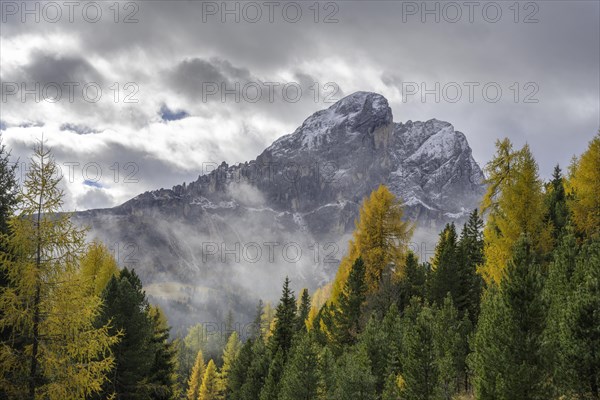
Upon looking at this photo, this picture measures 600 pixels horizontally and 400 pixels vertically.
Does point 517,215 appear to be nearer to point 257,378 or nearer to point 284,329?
point 284,329

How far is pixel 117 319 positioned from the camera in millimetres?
25625

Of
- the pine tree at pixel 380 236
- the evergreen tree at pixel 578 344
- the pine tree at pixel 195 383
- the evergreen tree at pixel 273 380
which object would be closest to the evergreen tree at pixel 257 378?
the evergreen tree at pixel 273 380

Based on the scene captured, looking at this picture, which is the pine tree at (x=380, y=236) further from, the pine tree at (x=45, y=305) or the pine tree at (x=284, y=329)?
the pine tree at (x=45, y=305)

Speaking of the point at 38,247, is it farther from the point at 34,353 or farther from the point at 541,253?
the point at 541,253

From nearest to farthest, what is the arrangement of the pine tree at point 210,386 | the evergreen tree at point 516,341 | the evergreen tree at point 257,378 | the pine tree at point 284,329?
the evergreen tree at point 516,341
the pine tree at point 284,329
the evergreen tree at point 257,378
the pine tree at point 210,386

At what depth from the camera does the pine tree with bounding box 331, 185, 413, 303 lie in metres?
39.7

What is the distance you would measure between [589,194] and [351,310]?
20062 mm

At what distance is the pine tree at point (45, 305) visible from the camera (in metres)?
12.5

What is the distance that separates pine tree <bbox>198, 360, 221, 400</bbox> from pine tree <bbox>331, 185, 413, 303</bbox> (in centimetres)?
4116

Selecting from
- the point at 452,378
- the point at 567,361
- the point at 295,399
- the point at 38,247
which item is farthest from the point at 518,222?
the point at 38,247

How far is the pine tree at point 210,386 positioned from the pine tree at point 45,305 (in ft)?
201

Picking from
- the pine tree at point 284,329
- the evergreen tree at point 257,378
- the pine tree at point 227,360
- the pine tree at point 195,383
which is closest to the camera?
the pine tree at point 284,329

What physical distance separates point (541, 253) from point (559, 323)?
48.5 ft

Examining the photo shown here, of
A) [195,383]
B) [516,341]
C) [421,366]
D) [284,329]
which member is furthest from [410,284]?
[195,383]
